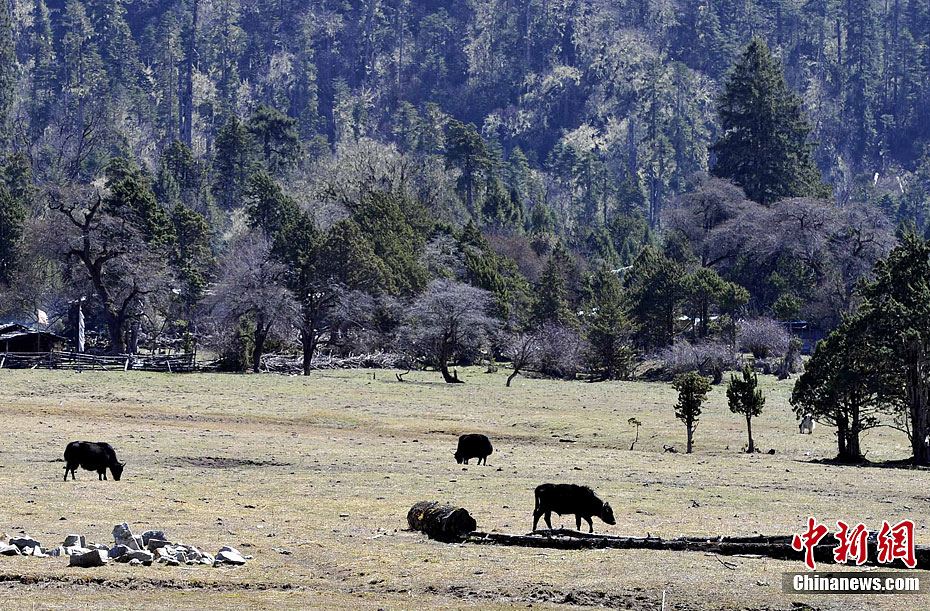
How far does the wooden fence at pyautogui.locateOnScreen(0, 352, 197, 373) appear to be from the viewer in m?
82.1

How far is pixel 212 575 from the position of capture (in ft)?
74.3

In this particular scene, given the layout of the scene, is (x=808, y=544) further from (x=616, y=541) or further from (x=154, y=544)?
(x=154, y=544)

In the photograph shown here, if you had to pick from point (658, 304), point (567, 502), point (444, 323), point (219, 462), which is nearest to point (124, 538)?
point (567, 502)

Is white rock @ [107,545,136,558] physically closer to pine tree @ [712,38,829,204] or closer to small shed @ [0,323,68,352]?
small shed @ [0,323,68,352]

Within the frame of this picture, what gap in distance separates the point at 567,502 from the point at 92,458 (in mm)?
12732

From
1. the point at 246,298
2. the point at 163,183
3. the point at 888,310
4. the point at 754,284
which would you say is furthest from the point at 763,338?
the point at 163,183

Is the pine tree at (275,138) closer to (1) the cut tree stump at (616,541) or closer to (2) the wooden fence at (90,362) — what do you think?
(2) the wooden fence at (90,362)

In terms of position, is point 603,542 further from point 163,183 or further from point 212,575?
point 163,183

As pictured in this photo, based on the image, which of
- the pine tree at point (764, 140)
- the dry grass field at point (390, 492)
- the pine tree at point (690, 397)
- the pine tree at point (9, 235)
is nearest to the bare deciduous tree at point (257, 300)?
the pine tree at point (9, 235)

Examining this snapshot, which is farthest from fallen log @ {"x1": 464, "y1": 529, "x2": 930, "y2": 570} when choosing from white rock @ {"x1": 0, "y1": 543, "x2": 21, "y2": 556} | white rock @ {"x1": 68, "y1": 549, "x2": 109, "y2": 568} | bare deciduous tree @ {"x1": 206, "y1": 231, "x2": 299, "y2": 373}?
bare deciduous tree @ {"x1": 206, "y1": 231, "x2": 299, "y2": 373}

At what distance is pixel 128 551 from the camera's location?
2319 centimetres

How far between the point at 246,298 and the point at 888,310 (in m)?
50.4

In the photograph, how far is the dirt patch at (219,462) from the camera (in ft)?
129

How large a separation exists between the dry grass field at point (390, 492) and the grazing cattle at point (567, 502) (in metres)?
0.85
